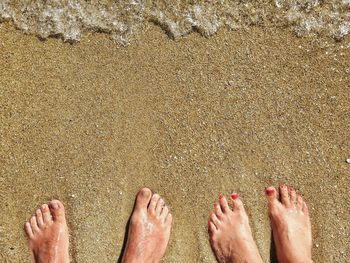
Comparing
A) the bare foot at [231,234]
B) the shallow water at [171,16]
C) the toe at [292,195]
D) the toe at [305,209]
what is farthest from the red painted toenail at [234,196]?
the shallow water at [171,16]

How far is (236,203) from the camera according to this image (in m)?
3.25

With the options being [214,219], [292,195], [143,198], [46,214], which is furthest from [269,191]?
[46,214]

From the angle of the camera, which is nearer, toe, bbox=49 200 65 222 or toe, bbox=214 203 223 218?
toe, bbox=49 200 65 222

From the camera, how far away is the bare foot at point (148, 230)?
3.21m

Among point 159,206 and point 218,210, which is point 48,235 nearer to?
point 159,206

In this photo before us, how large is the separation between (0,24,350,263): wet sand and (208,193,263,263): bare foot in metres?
0.05

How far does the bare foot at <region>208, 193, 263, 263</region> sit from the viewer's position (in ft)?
10.6

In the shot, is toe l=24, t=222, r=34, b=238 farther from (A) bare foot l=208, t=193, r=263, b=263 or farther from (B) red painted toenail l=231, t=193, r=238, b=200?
(B) red painted toenail l=231, t=193, r=238, b=200

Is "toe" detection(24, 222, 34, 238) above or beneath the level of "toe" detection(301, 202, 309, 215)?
beneath

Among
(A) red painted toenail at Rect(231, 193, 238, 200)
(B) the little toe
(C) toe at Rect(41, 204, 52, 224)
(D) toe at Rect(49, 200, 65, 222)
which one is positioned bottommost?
(C) toe at Rect(41, 204, 52, 224)

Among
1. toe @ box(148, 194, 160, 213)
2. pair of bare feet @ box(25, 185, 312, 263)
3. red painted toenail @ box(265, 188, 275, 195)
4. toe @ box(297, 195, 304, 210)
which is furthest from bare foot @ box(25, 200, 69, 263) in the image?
toe @ box(297, 195, 304, 210)

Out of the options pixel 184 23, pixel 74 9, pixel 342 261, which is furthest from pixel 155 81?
pixel 342 261

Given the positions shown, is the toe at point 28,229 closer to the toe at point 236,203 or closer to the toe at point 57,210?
the toe at point 57,210

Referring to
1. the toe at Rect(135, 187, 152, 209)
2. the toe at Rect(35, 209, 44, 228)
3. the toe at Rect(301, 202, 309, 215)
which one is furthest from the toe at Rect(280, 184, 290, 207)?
the toe at Rect(35, 209, 44, 228)
